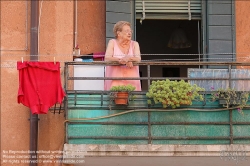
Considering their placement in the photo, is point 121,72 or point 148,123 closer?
point 148,123

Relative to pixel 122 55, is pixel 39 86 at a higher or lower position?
lower

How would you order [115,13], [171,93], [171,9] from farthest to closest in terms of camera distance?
[171,9]
[115,13]
[171,93]

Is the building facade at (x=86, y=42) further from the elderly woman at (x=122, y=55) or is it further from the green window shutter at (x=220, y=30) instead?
the elderly woman at (x=122, y=55)

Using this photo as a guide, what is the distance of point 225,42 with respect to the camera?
10.9m

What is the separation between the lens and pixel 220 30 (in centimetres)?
1095

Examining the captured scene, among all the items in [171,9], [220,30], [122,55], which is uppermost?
[171,9]

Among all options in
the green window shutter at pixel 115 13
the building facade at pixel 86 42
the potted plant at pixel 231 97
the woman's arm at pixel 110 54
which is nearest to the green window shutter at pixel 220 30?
the building facade at pixel 86 42

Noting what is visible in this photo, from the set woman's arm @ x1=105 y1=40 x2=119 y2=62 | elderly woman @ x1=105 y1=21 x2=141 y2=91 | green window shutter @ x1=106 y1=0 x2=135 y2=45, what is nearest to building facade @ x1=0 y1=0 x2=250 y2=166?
green window shutter @ x1=106 y1=0 x2=135 y2=45

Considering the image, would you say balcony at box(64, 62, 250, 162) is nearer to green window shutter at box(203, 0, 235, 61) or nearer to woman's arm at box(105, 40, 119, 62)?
woman's arm at box(105, 40, 119, 62)

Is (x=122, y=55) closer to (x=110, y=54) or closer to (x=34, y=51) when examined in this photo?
(x=110, y=54)

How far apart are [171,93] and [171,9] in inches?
102

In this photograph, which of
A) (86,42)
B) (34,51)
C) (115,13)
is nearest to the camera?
(34,51)

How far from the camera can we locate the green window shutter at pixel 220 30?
35.7 feet

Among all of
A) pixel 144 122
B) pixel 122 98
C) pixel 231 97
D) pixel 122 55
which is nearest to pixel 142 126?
pixel 144 122
